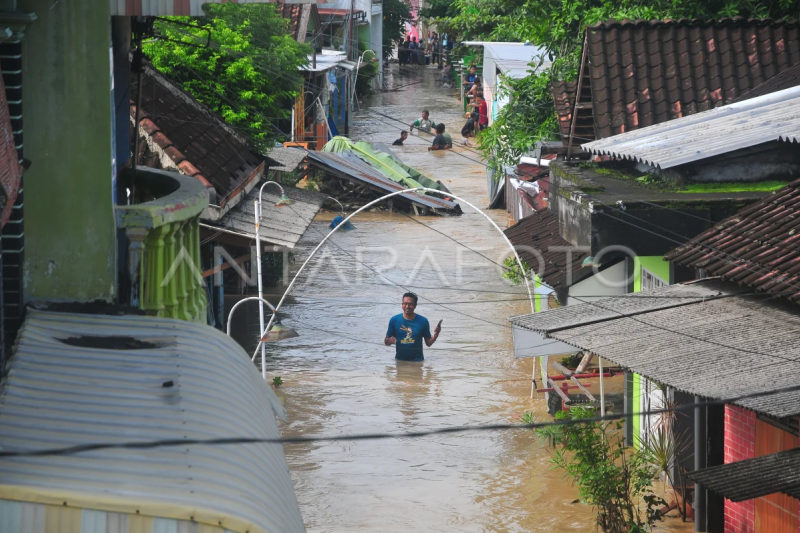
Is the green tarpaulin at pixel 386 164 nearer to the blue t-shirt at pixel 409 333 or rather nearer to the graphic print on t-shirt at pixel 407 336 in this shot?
the blue t-shirt at pixel 409 333

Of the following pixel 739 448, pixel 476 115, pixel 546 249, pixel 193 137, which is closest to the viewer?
pixel 739 448

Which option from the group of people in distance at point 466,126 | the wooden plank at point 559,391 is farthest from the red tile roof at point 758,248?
Result: the group of people in distance at point 466,126

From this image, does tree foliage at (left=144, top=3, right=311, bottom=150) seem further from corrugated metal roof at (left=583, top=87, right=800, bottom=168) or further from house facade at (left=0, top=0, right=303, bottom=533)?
house facade at (left=0, top=0, right=303, bottom=533)

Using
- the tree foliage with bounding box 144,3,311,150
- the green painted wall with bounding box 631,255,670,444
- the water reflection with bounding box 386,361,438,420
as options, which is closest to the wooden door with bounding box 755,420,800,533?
the green painted wall with bounding box 631,255,670,444

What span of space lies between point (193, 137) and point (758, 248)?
9.77 m

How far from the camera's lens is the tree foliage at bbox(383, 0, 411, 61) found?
65.2 meters

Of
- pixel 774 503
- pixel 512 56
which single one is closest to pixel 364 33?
pixel 512 56

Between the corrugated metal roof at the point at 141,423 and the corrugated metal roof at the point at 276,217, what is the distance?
28.6ft

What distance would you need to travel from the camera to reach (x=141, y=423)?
5.01 m

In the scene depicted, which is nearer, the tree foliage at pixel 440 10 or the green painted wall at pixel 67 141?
the green painted wall at pixel 67 141

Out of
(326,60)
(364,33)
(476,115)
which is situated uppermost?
(364,33)

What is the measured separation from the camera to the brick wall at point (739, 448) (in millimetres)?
9164

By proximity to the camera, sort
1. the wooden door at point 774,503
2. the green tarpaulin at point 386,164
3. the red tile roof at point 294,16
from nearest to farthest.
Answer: the wooden door at point 774,503 → the green tarpaulin at point 386,164 → the red tile roof at point 294,16

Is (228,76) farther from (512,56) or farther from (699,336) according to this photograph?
(699,336)
